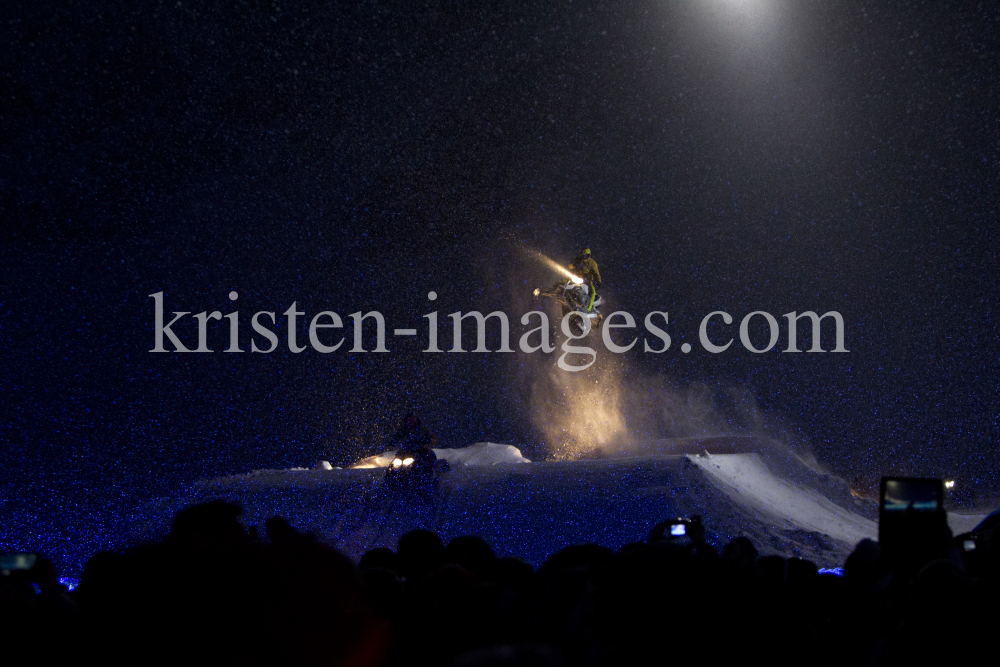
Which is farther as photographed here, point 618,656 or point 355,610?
point 618,656

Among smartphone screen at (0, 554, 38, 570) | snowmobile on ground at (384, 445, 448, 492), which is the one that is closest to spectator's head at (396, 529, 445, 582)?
smartphone screen at (0, 554, 38, 570)

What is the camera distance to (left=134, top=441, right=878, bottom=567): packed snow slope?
1508cm

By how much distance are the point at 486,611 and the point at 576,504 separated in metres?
13.1

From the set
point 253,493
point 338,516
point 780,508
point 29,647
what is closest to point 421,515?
point 338,516

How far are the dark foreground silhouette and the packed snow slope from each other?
36.3 feet

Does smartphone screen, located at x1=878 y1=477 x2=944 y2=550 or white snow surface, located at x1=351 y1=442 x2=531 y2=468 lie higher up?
smartphone screen, located at x1=878 y1=477 x2=944 y2=550

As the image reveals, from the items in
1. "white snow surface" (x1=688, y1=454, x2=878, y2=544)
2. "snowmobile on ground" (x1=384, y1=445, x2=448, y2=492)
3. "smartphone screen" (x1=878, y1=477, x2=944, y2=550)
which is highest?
"smartphone screen" (x1=878, y1=477, x2=944, y2=550)

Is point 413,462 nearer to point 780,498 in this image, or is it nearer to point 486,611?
point 780,498

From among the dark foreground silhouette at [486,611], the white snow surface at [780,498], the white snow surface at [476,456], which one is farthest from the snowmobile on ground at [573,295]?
the dark foreground silhouette at [486,611]

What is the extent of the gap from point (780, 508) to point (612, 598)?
1645 cm

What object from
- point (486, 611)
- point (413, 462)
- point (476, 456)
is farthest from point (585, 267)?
point (486, 611)

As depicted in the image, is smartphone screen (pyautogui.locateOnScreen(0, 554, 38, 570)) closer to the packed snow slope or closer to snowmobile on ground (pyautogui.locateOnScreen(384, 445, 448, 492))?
the packed snow slope

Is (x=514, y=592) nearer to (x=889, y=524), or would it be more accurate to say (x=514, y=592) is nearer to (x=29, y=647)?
(x=29, y=647)

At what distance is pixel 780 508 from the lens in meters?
17.4
